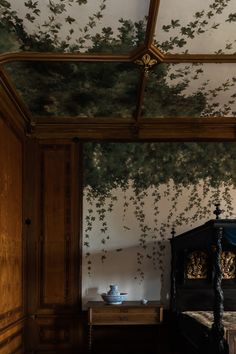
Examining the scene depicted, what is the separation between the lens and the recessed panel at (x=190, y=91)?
5.31 meters

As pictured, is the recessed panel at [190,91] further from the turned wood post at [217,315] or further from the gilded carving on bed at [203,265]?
the gilded carving on bed at [203,265]

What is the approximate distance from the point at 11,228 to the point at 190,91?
8.38ft

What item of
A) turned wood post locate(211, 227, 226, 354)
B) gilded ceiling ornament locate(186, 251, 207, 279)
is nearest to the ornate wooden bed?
gilded ceiling ornament locate(186, 251, 207, 279)

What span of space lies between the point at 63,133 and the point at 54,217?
112cm

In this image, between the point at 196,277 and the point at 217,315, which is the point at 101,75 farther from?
the point at 196,277

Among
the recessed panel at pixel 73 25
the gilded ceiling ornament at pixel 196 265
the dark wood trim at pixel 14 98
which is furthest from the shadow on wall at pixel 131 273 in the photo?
the recessed panel at pixel 73 25

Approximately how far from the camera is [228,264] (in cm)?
661

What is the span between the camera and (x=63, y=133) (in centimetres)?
691

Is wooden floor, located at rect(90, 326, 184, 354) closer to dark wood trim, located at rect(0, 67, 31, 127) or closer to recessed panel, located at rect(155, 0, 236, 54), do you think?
dark wood trim, located at rect(0, 67, 31, 127)

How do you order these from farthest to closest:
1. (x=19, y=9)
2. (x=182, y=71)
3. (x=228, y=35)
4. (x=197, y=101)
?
(x=197, y=101) → (x=182, y=71) → (x=228, y=35) → (x=19, y=9)

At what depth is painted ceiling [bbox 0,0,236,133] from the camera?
165 inches

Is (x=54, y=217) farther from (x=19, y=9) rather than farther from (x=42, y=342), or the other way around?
(x=19, y=9)

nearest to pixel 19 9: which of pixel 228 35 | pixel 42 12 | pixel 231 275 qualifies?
pixel 42 12

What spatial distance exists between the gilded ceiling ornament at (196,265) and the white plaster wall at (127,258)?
33 centimetres
